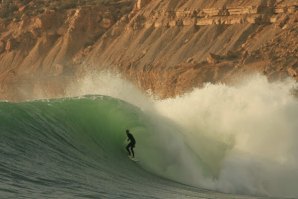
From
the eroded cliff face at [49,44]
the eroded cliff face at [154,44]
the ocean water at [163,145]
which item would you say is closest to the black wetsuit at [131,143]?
the ocean water at [163,145]

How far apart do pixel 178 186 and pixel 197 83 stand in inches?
1086

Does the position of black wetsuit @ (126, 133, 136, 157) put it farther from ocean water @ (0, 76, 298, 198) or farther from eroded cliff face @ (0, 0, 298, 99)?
eroded cliff face @ (0, 0, 298, 99)

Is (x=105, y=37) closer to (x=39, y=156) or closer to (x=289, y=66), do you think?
(x=289, y=66)

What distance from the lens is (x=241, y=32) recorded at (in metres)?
49.7

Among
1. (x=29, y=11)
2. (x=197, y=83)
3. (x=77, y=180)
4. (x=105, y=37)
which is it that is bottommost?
(x=77, y=180)

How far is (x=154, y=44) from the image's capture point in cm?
5559

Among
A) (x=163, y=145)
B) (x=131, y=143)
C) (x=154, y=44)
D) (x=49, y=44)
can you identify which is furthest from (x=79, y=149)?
(x=49, y=44)

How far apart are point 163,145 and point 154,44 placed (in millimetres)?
34742

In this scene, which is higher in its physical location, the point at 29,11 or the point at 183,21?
the point at 29,11

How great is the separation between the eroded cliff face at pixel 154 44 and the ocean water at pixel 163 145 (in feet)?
59.8

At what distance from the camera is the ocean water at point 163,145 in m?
15.9

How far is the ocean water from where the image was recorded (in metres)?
15.9

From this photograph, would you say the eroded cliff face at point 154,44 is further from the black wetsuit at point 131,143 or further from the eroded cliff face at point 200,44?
the black wetsuit at point 131,143

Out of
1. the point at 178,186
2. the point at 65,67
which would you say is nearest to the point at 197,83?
the point at 65,67
